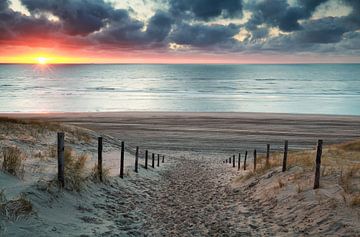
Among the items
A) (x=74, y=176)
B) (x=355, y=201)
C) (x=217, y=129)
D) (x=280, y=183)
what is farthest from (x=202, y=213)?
(x=217, y=129)

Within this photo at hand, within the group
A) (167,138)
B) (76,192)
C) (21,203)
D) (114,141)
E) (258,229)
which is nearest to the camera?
(21,203)

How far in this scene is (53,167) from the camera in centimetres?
1219

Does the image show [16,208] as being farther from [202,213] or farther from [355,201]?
[355,201]

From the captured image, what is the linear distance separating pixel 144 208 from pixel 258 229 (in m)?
3.70

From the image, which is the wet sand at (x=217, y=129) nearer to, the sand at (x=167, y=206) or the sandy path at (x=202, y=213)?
the sand at (x=167, y=206)

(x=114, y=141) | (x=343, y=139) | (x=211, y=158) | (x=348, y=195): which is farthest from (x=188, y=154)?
(x=348, y=195)

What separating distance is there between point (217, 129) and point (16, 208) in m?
39.7

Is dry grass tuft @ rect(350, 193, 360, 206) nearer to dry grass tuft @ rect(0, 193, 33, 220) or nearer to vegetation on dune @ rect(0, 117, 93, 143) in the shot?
dry grass tuft @ rect(0, 193, 33, 220)

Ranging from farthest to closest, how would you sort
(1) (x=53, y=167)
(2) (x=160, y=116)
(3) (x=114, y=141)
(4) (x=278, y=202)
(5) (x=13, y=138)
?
1. (2) (x=160, y=116)
2. (3) (x=114, y=141)
3. (5) (x=13, y=138)
4. (1) (x=53, y=167)
5. (4) (x=278, y=202)

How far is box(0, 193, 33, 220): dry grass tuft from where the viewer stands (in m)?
7.43

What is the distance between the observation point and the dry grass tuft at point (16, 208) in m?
7.43

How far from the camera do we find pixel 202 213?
1108 centimetres

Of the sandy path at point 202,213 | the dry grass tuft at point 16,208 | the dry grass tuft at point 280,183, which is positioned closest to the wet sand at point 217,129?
the sandy path at point 202,213

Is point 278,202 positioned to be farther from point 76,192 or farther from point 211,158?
point 211,158
